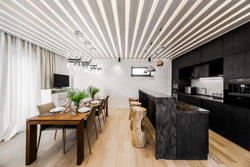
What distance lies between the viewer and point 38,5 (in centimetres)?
169

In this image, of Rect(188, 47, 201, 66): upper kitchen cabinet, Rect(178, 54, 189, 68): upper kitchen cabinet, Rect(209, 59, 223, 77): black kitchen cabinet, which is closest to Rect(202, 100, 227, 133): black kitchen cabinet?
Rect(209, 59, 223, 77): black kitchen cabinet

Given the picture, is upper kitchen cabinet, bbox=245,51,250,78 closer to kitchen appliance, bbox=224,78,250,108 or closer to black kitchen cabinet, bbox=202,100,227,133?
kitchen appliance, bbox=224,78,250,108

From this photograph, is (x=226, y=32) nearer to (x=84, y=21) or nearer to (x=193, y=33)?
(x=193, y=33)

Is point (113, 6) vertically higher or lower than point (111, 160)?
higher

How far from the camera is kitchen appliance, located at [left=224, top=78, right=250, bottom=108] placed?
209cm

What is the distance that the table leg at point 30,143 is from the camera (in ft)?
5.33

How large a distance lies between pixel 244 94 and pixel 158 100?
2096mm

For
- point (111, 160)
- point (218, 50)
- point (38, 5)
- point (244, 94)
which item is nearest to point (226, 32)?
point (218, 50)

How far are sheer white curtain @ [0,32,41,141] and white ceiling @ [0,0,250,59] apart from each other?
1.72 ft

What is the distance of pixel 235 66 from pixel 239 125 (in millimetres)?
1351

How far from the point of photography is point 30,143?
1.64 meters

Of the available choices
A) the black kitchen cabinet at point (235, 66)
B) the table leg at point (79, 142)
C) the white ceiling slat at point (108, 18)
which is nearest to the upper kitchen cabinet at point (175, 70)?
the black kitchen cabinet at point (235, 66)

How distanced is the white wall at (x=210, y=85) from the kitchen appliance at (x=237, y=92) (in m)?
0.91

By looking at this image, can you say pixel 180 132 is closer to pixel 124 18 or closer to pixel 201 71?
pixel 124 18
